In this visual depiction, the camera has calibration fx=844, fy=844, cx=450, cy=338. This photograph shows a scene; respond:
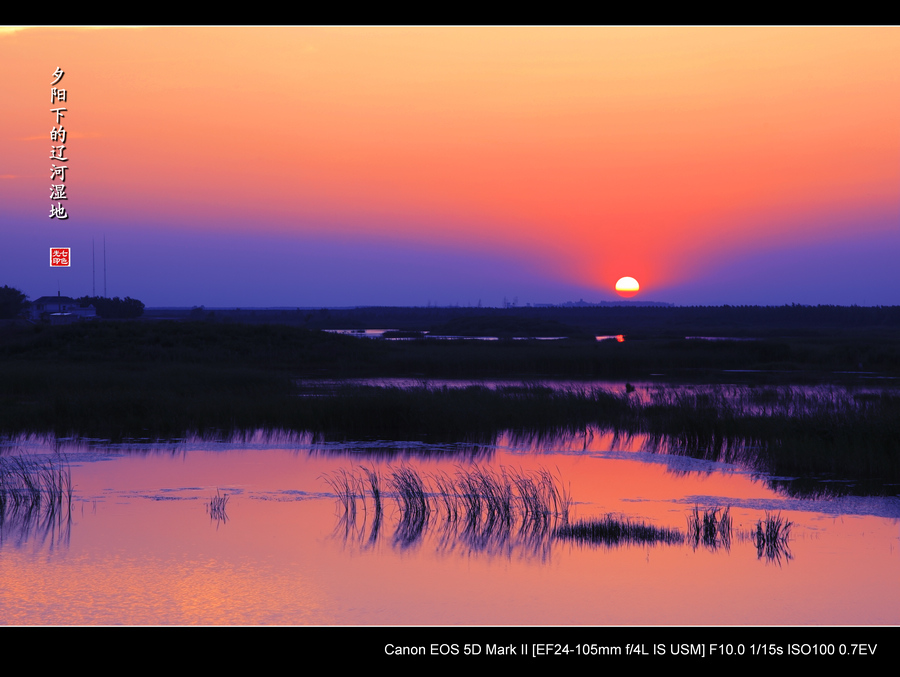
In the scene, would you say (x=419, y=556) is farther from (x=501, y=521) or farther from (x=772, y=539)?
(x=772, y=539)

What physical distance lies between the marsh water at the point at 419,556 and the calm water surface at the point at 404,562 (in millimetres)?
35

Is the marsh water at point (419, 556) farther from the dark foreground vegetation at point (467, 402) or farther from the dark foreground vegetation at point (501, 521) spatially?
the dark foreground vegetation at point (467, 402)

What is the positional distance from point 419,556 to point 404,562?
12.9 inches

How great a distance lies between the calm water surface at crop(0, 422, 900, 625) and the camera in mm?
9477

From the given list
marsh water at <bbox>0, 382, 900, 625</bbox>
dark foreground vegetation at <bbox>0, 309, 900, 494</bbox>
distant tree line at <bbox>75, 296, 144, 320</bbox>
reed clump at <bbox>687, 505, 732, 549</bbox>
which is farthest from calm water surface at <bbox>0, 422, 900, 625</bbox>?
distant tree line at <bbox>75, 296, 144, 320</bbox>

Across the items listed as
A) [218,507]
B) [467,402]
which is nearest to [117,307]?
[467,402]

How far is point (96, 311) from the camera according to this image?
110 meters

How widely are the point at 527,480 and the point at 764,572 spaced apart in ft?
16.5

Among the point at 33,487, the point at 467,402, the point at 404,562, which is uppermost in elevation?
the point at 467,402

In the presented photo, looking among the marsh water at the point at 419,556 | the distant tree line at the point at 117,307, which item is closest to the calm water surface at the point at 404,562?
the marsh water at the point at 419,556

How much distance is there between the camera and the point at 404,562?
37.1ft
